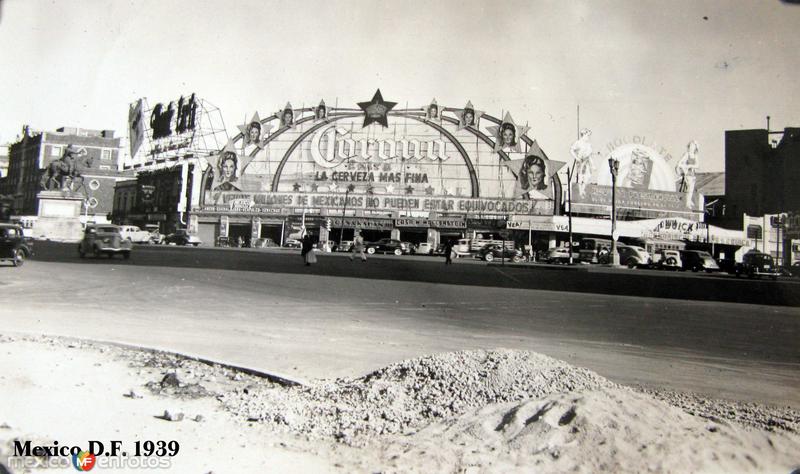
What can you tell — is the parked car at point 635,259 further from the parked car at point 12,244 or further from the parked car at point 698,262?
the parked car at point 12,244

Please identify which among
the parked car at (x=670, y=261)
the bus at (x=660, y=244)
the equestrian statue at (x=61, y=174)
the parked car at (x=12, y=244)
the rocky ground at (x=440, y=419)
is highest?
the bus at (x=660, y=244)

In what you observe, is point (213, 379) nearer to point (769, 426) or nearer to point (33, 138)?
point (769, 426)

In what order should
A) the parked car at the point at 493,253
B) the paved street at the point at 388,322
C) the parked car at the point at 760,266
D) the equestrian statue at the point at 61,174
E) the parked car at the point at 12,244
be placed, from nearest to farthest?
the paved street at the point at 388,322 < the parked car at the point at 12,244 < the equestrian statue at the point at 61,174 < the parked car at the point at 760,266 < the parked car at the point at 493,253

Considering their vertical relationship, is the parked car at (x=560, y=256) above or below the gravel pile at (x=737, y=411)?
above

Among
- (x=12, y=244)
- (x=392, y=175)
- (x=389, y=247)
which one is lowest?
(x=12, y=244)

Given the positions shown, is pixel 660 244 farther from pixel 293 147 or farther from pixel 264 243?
pixel 264 243

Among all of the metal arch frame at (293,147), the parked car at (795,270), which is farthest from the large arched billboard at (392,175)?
the parked car at (795,270)

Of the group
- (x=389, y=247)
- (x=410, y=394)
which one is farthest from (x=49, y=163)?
(x=389, y=247)
